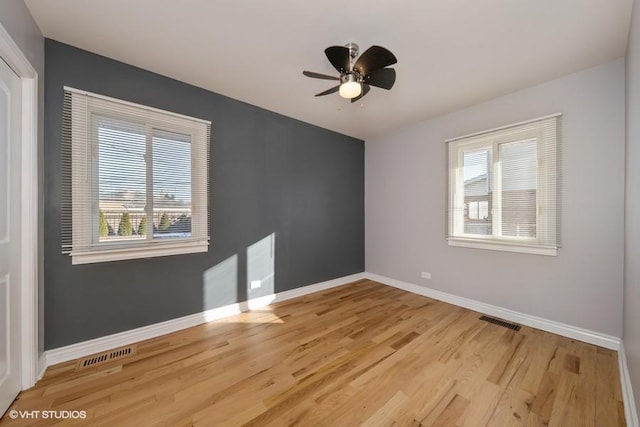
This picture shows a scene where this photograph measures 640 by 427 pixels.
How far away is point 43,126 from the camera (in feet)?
6.47

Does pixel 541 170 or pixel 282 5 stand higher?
pixel 282 5

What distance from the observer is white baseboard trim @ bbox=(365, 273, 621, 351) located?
2302 millimetres

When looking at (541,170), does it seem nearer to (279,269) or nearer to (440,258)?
(440,258)

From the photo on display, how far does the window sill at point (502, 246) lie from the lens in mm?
2601

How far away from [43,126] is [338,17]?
251cm

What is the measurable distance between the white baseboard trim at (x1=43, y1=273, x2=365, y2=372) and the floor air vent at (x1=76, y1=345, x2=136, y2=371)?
0.06m

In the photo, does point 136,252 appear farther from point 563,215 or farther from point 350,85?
point 563,215

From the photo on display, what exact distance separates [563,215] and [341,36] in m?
2.83

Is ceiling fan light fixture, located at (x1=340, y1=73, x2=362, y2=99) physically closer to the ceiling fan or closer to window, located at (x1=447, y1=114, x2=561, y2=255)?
the ceiling fan

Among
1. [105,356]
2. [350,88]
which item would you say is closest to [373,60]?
[350,88]

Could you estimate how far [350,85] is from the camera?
1.96m

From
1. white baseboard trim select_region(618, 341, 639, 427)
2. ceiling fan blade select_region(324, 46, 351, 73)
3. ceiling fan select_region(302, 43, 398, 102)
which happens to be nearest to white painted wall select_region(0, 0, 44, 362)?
ceiling fan select_region(302, 43, 398, 102)

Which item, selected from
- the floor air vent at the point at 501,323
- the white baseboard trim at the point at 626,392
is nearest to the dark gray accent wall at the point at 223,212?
the floor air vent at the point at 501,323

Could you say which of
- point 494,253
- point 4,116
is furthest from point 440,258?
point 4,116
